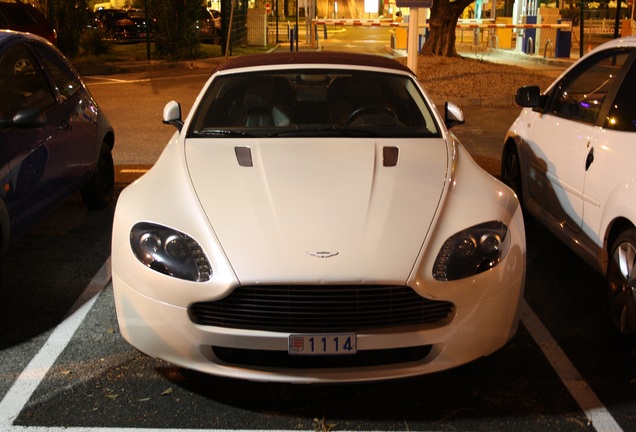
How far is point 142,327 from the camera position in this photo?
3.74m

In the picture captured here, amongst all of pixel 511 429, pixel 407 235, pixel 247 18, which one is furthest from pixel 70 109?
pixel 247 18

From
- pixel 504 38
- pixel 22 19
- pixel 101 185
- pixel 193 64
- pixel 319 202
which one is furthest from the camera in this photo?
A: pixel 504 38

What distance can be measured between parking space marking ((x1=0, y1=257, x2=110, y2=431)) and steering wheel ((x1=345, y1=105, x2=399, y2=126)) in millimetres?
2026

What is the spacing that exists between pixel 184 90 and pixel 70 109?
1009cm

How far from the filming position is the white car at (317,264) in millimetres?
3512

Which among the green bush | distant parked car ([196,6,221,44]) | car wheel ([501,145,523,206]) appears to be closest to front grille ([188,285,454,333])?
car wheel ([501,145,523,206])

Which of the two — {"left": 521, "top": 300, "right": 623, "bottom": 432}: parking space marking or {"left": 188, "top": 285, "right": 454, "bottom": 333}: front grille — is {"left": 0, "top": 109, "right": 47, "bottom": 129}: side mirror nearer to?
{"left": 188, "top": 285, "right": 454, "bottom": 333}: front grille

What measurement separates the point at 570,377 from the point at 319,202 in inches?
62.1

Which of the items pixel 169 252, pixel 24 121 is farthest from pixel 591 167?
pixel 24 121

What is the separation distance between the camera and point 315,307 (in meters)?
3.51

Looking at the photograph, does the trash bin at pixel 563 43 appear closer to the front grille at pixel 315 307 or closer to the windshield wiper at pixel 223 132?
the windshield wiper at pixel 223 132

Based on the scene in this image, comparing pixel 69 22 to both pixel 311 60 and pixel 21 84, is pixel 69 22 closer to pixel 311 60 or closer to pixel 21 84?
pixel 21 84

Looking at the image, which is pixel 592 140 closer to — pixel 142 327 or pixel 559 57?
pixel 142 327

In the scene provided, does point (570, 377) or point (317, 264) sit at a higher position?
point (317, 264)
